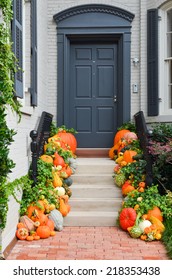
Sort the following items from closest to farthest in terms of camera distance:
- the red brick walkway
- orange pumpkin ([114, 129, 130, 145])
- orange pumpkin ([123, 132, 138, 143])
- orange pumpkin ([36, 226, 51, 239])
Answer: the red brick walkway, orange pumpkin ([36, 226, 51, 239]), orange pumpkin ([123, 132, 138, 143]), orange pumpkin ([114, 129, 130, 145])

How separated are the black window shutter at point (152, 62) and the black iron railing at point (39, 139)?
1.92 metres

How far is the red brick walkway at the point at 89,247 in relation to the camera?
5.01 m

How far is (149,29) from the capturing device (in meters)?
8.79

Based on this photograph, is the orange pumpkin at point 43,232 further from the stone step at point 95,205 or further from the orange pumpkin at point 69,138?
the orange pumpkin at point 69,138

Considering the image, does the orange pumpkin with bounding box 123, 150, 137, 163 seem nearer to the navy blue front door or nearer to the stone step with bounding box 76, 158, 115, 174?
the stone step with bounding box 76, 158, 115, 174

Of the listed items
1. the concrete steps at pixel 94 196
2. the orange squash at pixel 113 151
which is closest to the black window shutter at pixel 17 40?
the concrete steps at pixel 94 196

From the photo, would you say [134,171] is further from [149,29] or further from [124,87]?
[149,29]

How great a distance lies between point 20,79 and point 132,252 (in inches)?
99.5

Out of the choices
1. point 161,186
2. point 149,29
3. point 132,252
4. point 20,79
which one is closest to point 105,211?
point 161,186

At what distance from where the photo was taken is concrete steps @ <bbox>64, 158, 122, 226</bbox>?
652cm

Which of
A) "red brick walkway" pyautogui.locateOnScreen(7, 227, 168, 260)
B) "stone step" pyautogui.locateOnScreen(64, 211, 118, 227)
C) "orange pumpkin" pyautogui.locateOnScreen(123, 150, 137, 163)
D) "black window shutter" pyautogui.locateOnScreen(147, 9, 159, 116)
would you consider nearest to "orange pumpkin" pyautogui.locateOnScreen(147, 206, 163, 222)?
"red brick walkway" pyautogui.locateOnScreen(7, 227, 168, 260)

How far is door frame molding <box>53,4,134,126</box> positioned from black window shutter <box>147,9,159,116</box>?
44 cm

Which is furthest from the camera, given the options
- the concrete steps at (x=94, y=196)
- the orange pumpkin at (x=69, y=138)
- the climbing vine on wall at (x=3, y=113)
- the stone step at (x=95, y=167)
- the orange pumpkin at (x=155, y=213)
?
the orange pumpkin at (x=69, y=138)

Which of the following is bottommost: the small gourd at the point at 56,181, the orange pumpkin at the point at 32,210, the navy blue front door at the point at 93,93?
the orange pumpkin at the point at 32,210
